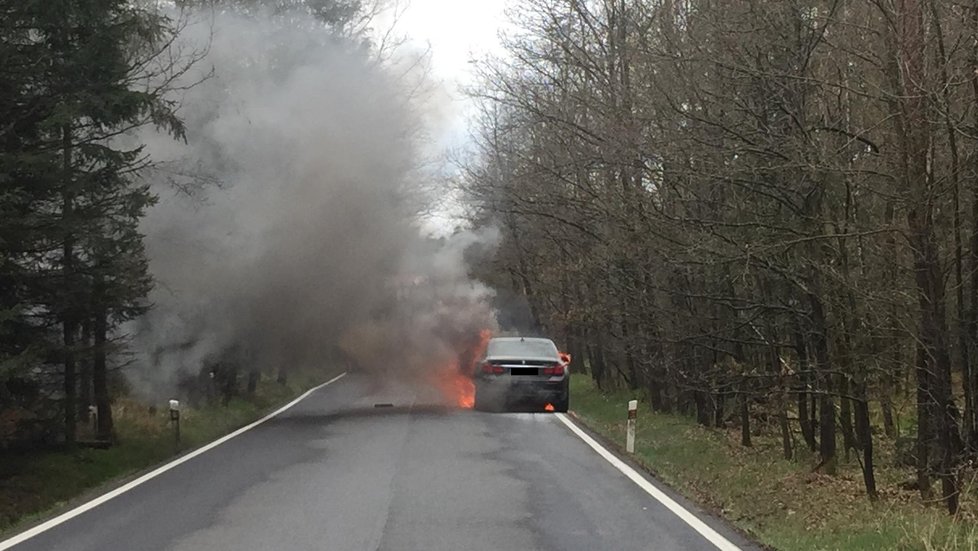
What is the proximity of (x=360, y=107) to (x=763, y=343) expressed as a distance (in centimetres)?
1176

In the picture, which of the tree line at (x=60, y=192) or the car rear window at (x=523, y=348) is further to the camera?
the car rear window at (x=523, y=348)

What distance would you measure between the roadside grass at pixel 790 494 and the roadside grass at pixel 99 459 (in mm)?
6721

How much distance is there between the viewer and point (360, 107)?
2227cm

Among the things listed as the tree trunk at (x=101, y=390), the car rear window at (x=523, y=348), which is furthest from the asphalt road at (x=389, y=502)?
the car rear window at (x=523, y=348)

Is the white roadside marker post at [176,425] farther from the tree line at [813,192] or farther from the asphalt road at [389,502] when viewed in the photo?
the tree line at [813,192]

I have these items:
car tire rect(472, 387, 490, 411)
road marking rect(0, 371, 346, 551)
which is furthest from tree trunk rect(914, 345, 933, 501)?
car tire rect(472, 387, 490, 411)

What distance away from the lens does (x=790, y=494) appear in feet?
36.2

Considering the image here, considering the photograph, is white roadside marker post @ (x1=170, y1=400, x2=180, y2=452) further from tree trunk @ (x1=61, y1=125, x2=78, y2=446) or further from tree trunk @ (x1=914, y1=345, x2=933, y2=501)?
tree trunk @ (x1=914, y1=345, x2=933, y2=501)

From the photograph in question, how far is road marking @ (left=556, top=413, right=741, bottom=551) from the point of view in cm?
780

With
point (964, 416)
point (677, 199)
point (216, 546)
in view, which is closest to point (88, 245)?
point (216, 546)

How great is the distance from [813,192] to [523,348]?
954 cm

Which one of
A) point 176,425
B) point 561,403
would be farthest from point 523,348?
point 176,425

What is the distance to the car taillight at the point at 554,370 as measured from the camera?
1984 cm

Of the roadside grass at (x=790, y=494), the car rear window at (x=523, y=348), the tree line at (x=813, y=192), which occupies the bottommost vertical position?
the roadside grass at (x=790, y=494)
